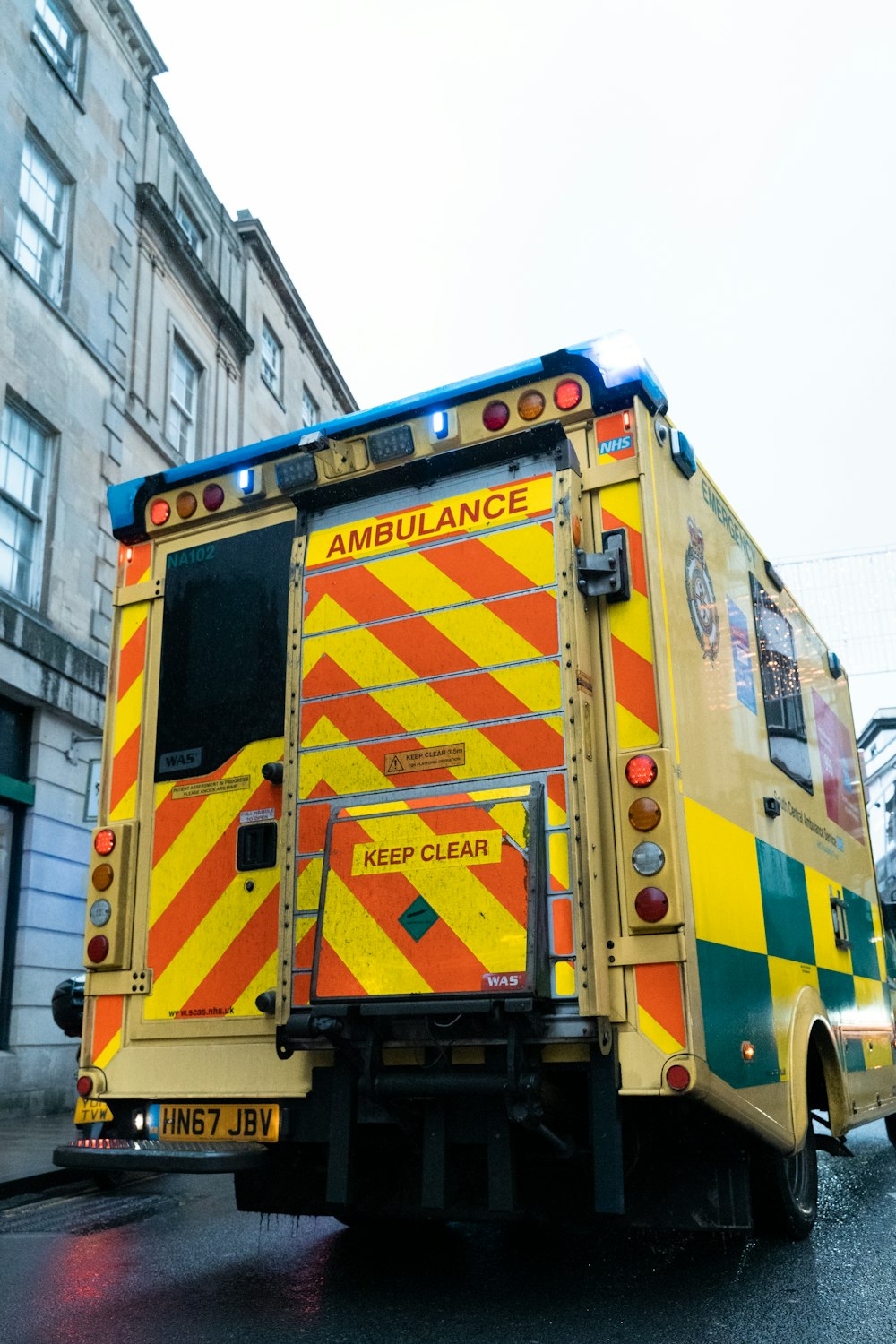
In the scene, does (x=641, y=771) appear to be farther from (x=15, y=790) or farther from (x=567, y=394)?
(x=15, y=790)

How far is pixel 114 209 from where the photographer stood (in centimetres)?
1520

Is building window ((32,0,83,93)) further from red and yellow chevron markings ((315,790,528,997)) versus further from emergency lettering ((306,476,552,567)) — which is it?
red and yellow chevron markings ((315,790,528,997))

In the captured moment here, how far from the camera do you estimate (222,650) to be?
4977mm

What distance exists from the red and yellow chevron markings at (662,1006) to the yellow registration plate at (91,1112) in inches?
87.2

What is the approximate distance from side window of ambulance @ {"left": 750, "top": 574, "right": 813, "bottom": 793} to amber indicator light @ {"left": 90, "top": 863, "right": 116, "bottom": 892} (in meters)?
2.83

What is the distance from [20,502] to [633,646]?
10014 mm

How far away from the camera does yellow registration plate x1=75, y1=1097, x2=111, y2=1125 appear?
4.66 m

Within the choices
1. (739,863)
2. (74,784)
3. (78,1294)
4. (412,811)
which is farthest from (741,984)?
(74,784)

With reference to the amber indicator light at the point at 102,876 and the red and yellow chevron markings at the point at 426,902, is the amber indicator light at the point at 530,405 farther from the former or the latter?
the amber indicator light at the point at 102,876

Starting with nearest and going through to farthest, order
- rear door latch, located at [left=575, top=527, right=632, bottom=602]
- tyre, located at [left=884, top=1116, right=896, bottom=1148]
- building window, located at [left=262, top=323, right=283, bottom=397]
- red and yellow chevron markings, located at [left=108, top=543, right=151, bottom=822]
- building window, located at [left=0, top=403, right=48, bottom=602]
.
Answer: rear door latch, located at [left=575, top=527, right=632, bottom=602]
red and yellow chevron markings, located at [left=108, top=543, right=151, bottom=822]
tyre, located at [left=884, top=1116, right=896, bottom=1148]
building window, located at [left=0, top=403, right=48, bottom=602]
building window, located at [left=262, top=323, right=283, bottom=397]

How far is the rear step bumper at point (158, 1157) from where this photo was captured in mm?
3867

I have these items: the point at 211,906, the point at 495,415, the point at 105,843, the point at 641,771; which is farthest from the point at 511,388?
the point at 105,843

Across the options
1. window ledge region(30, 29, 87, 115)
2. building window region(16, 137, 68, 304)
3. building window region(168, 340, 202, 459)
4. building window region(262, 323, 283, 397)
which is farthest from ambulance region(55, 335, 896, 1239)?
building window region(262, 323, 283, 397)

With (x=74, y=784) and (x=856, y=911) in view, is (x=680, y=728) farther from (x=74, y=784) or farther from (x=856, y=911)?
(x=74, y=784)
